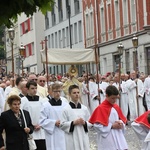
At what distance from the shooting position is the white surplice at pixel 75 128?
1400 centimetres

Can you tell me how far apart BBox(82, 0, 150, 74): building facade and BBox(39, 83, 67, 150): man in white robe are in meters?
28.6

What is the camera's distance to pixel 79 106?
14109 mm

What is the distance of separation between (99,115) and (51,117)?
1085 millimetres

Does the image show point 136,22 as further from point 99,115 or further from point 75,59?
point 99,115

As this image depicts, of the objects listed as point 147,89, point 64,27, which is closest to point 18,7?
point 147,89

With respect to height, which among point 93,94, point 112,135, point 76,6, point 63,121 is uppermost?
point 76,6

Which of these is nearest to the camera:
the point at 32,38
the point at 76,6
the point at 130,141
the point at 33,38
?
the point at 130,141

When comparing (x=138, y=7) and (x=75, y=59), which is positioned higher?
(x=138, y=7)

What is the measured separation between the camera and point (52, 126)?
47.8 ft

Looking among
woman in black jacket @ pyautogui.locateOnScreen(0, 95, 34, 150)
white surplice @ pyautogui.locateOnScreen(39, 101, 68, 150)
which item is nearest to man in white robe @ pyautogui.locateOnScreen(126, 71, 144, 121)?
white surplice @ pyautogui.locateOnScreen(39, 101, 68, 150)

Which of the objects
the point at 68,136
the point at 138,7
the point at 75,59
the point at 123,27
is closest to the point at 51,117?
the point at 68,136

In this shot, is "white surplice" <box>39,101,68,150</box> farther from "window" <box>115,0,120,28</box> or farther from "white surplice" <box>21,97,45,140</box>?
"window" <box>115,0,120,28</box>

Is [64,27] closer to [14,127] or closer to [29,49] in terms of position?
[29,49]

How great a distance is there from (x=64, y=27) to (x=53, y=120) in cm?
5356
